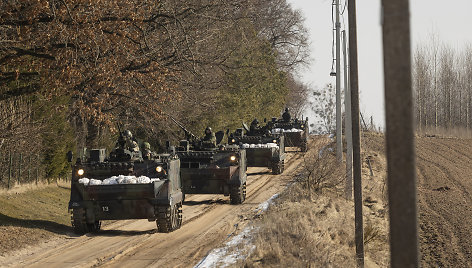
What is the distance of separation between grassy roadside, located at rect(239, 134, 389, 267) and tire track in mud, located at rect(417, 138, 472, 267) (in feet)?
4.39

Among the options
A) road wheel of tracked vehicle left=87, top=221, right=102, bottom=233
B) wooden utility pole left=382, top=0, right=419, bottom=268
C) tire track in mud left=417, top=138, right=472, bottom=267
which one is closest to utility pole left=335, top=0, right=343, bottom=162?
tire track in mud left=417, top=138, right=472, bottom=267

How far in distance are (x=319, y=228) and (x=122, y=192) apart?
5048mm

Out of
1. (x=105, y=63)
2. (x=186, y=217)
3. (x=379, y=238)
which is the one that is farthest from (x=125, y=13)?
(x=379, y=238)

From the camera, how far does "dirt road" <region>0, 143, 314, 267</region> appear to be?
43.4 ft

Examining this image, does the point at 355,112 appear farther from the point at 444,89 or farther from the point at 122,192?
the point at 444,89

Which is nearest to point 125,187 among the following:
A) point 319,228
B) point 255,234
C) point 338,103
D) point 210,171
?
point 255,234

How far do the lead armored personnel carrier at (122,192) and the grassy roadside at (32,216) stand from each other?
3.56ft

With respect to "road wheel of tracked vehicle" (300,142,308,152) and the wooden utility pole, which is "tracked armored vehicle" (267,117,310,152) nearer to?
"road wheel of tracked vehicle" (300,142,308,152)

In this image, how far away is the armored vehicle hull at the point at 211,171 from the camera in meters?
20.7

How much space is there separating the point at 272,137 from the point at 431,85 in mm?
56140

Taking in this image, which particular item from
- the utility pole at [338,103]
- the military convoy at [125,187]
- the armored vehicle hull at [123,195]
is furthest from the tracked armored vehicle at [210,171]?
the utility pole at [338,103]

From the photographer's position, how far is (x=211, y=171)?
2073cm

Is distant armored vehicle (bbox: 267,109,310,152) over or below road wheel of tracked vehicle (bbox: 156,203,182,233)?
over

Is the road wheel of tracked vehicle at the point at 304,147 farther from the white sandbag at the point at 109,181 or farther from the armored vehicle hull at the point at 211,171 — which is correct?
the white sandbag at the point at 109,181
